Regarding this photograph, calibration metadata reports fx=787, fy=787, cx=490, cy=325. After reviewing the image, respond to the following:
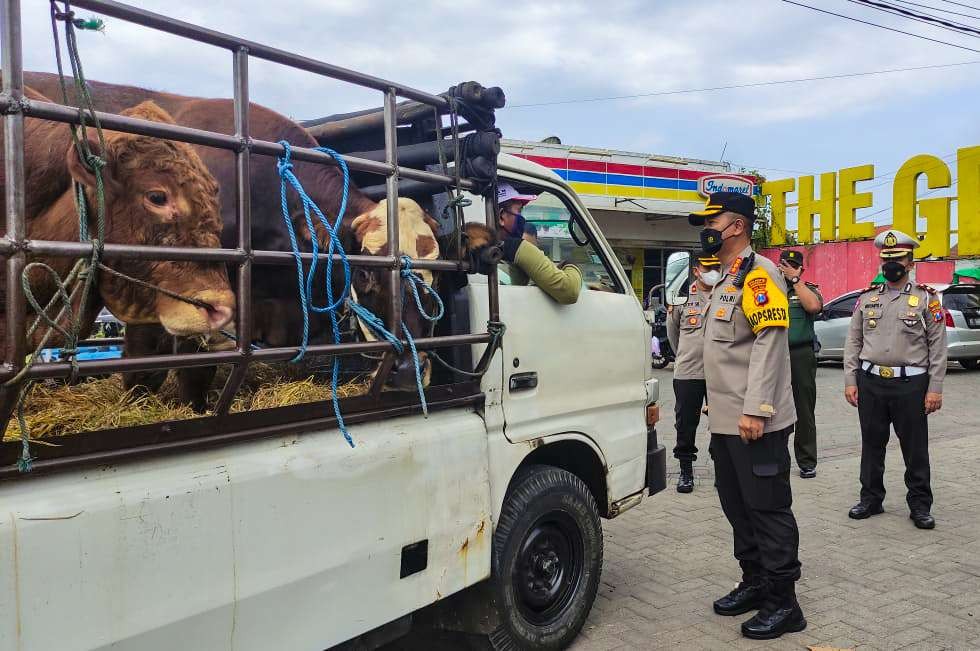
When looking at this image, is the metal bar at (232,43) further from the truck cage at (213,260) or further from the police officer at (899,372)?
the police officer at (899,372)

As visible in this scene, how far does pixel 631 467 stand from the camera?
4051 mm

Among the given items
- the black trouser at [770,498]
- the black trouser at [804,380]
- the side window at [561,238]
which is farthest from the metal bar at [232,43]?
the black trouser at [804,380]

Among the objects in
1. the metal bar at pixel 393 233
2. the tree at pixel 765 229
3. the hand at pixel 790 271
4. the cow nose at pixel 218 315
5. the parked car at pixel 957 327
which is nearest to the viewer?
the cow nose at pixel 218 315

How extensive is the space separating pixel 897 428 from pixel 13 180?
217 inches

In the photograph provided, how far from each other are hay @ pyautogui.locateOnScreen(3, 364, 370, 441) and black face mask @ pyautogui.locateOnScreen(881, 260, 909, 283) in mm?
4153

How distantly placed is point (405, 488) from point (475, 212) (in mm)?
1273

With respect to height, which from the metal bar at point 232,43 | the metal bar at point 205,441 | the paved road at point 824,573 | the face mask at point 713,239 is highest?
the metal bar at point 232,43

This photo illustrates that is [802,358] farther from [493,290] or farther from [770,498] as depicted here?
[493,290]

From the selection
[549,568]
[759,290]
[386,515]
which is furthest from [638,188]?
[386,515]

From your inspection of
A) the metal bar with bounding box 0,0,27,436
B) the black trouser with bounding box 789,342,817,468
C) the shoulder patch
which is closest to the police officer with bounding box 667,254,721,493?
the black trouser with bounding box 789,342,817,468

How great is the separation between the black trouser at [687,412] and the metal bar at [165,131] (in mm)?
4258

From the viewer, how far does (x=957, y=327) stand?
13.9 meters

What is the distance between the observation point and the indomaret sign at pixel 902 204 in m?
20.9

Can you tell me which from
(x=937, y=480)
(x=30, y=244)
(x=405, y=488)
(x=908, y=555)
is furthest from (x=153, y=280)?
(x=937, y=480)
